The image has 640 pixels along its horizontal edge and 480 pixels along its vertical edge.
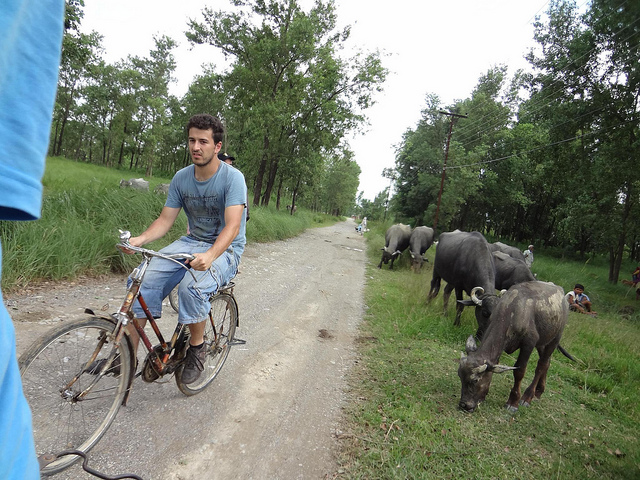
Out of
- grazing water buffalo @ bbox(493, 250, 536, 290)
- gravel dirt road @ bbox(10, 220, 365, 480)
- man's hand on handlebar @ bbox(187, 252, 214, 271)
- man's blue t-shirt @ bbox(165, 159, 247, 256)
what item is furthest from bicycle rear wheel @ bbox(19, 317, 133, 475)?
grazing water buffalo @ bbox(493, 250, 536, 290)

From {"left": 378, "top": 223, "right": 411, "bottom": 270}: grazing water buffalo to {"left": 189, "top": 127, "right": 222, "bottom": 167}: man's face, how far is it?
40.4 feet

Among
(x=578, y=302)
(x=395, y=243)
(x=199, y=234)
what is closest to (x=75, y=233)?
(x=199, y=234)

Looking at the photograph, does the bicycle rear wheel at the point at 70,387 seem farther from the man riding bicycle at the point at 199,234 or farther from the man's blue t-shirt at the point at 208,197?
the man's blue t-shirt at the point at 208,197

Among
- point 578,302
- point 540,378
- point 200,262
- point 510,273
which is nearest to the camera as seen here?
point 200,262

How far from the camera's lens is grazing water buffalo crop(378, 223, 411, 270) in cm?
1495

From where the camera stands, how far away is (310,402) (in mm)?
3744

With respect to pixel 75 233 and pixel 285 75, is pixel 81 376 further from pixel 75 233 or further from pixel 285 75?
pixel 285 75

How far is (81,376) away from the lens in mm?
2369

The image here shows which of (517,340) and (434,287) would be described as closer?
(517,340)

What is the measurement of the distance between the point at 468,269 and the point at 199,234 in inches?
227

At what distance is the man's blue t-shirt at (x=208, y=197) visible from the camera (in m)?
A: 3.10

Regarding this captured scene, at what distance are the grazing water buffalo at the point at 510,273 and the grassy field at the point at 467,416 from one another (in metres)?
1.40

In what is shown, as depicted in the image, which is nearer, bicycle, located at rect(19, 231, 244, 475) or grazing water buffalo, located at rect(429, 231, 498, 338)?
bicycle, located at rect(19, 231, 244, 475)

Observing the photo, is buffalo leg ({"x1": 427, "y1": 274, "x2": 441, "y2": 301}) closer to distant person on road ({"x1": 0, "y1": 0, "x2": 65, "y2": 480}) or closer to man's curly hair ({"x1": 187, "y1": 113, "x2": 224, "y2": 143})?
man's curly hair ({"x1": 187, "y1": 113, "x2": 224, "y2": 143})
